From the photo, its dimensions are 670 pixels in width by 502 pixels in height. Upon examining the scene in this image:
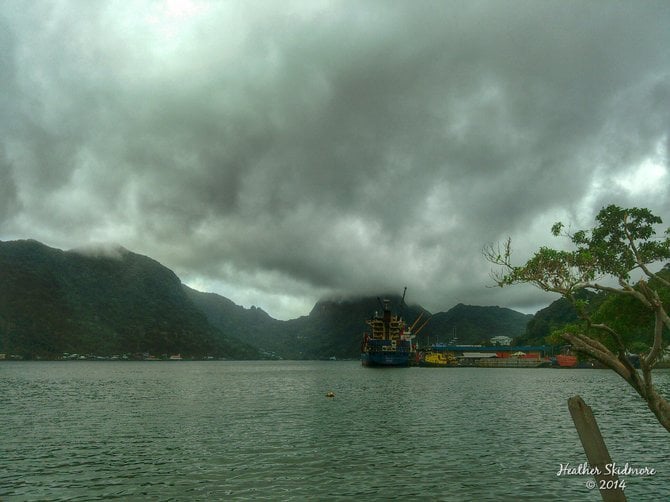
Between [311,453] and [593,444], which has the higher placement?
[593,444]

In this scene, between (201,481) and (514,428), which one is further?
(514,428)

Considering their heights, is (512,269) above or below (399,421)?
above

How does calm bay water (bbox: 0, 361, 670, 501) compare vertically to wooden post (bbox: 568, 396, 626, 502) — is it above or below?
below

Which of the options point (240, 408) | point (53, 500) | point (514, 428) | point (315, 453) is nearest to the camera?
point (53, 500)

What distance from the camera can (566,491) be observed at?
22.0 metres

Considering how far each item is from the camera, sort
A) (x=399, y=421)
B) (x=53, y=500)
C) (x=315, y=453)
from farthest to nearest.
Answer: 1. (x=399, y=421)
2. (x=315, y=453)
3. (x=53, y=500)

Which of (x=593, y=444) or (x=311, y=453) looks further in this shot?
(x=311, y=453)

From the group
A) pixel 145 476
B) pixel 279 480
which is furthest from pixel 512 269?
pixel 145 476

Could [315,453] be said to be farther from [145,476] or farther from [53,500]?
[53,500]

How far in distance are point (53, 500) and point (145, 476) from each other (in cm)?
515

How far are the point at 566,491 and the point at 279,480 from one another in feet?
46.0

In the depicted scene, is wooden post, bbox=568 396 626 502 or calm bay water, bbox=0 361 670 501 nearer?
wooden post, bbox=568 396 626 502

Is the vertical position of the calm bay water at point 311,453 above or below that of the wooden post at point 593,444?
below

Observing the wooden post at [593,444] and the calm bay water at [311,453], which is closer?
the wooden post at [593,444]
